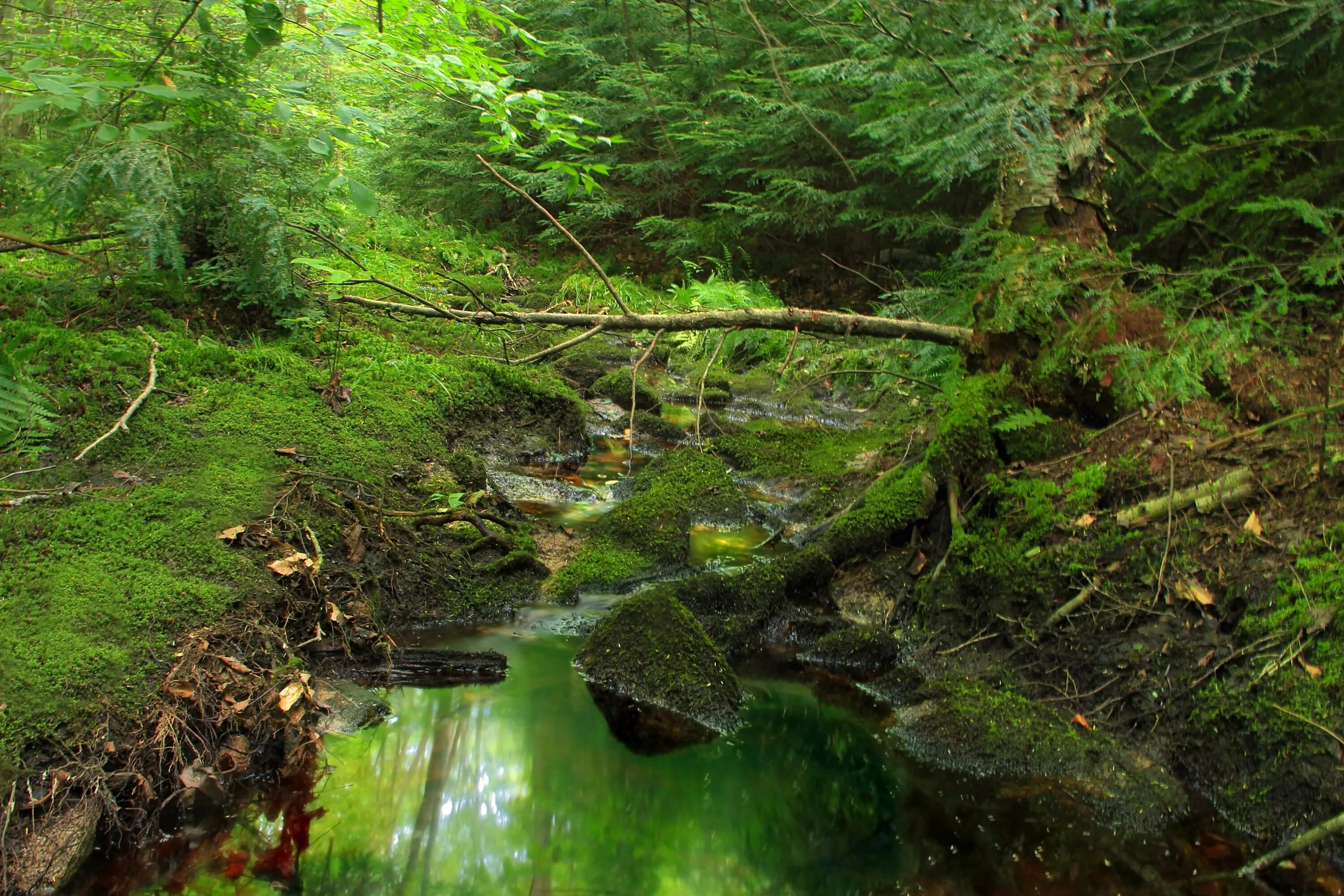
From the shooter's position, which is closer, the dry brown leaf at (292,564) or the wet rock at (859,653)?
the dry brown leaf at (292,564)

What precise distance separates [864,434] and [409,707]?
215 inches

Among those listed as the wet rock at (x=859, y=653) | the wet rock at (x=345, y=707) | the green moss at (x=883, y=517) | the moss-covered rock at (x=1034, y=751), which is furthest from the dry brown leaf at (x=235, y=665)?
the green moss at (x=883, y=517)

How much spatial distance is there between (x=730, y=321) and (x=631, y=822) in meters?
2.74

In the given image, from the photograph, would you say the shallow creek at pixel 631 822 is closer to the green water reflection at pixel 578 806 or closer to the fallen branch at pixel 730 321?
the green water reflection at pixel 578 806

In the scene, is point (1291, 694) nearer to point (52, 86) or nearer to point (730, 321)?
point (730, 321)

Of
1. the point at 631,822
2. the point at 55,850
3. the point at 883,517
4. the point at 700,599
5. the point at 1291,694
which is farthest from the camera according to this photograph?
the point at 883,517

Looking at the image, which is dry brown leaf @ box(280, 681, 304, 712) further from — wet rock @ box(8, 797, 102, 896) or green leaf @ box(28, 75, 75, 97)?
green leaf @ box(28, 75, 75, 97)

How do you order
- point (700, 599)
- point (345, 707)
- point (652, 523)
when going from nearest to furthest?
point (345, 707)
point (700, 599)
point (652, 523)

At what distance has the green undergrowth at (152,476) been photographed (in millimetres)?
2926

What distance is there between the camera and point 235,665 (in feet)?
10.9

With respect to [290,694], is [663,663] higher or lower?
lower

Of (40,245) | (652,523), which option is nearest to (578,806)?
(652,523)

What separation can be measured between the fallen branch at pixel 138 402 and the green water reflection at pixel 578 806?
1967mm

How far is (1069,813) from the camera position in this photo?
3.43 m
